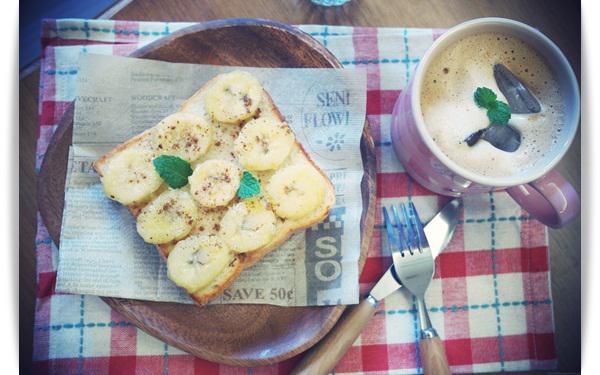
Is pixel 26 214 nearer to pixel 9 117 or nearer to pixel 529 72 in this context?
pixel 9 117

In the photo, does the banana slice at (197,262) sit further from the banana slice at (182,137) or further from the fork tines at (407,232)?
the fork tines at (407,232)

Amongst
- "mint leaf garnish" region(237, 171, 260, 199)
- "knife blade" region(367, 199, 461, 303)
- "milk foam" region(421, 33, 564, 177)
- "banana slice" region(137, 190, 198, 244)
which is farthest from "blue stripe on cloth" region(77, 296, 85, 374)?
"milk foam" region(421, 33, 564, 177)

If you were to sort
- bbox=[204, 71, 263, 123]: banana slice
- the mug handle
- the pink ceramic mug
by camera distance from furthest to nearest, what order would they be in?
bbox=[204, 71, 263, 123]: banana slice < the mug handle < the pink ceramic mug

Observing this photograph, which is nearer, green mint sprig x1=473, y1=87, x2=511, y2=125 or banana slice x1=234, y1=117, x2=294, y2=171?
green mint sprig x1=473, y1=87, x2=511, y2=125

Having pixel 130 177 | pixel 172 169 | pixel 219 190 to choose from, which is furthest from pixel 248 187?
pixel 130 177

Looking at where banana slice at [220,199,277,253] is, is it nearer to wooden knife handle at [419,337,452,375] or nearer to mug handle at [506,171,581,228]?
wooden knife handle at [419,337,452,375]

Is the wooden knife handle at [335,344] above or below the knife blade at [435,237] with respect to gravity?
below

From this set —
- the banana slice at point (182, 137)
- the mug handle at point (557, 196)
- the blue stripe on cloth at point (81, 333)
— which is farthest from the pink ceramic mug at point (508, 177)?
the blue stripe on cloth at point (81, 333)

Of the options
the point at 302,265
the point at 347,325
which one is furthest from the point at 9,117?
the point at 347,325
